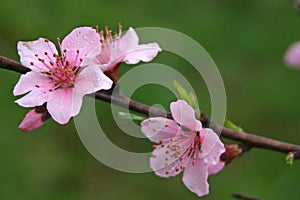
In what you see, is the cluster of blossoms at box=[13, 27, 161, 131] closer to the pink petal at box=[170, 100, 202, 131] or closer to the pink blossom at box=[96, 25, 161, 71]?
the pink blossom at box=[96, 25, 161, 71]

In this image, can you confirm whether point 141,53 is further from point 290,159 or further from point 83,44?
point 290,159

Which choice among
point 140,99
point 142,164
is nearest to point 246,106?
point 140,99

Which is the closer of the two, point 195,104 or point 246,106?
point 195,104

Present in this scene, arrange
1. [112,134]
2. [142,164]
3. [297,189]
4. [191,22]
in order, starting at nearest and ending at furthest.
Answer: [142,164]
[297,189]
[112,134]
[191,22]

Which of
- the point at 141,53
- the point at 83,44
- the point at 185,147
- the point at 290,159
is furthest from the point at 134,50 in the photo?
the point at 290,159

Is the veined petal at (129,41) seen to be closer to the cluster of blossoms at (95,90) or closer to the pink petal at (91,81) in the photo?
the cluster of blossoms at (95,90)

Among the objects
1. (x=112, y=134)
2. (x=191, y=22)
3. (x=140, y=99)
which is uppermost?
(x=191, y=22)

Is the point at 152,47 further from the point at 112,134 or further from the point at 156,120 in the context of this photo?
the point at 112,134

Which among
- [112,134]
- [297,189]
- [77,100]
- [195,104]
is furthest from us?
[112,134]
